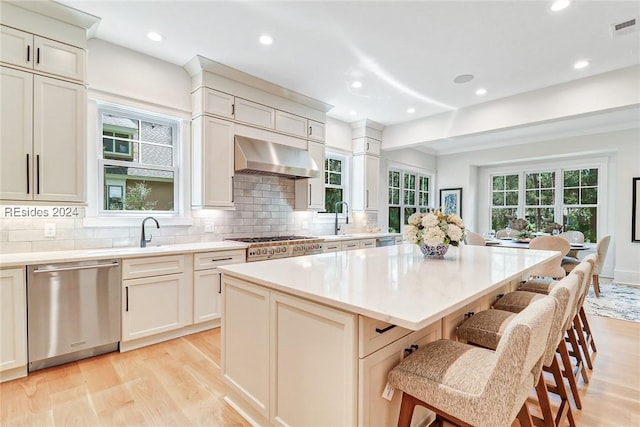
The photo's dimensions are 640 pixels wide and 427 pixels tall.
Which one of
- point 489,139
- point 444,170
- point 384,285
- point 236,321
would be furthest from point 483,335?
point 444,170

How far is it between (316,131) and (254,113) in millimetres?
1115

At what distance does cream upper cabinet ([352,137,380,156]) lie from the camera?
18.5ft

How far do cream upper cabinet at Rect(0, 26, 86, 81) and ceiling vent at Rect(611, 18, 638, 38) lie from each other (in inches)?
185

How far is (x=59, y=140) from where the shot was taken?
2.61 m

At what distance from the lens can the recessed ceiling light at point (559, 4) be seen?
243 cm

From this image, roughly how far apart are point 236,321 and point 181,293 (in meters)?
1.46

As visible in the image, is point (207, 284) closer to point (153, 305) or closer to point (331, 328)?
point (153, 305)

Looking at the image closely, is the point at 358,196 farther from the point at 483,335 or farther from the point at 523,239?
the point at 483,335

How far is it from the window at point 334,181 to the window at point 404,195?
1365 millimetres

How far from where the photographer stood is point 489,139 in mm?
6566

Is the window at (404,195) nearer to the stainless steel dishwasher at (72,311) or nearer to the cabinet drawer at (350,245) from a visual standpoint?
the cabinet drawer at (350,245)

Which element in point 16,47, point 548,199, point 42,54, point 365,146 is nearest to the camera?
point 16,47

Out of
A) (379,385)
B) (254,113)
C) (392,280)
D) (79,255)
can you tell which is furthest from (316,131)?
(379,385)

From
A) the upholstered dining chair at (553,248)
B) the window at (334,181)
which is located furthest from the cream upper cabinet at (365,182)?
the upholstered dining chair at (553,248)
